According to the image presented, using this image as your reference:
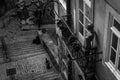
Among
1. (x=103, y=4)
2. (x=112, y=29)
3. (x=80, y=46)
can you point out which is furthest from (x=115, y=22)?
(x=80, y=46)

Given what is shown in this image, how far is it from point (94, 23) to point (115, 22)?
6.03ft

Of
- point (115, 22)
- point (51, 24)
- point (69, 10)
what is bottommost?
point (51, 24)

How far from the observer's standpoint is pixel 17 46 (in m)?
23.9

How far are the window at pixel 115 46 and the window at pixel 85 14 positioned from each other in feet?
5.74

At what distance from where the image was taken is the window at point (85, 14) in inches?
465

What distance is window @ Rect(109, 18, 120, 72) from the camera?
9802 millimetres

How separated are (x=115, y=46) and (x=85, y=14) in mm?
2680

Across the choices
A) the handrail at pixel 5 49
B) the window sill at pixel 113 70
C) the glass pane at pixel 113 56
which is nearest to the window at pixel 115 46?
the glass pane at pixel 113 56

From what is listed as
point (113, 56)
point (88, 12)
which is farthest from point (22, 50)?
point (113, 56)

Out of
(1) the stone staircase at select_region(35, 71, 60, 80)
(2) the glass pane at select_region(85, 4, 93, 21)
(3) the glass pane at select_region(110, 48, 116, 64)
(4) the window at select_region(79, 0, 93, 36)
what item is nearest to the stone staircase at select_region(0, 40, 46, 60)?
(1) the stone staircase at select_region(35, 71, 60, 80)

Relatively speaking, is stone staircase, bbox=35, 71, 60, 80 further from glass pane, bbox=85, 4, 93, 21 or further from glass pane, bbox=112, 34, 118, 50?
glass pane, bbox=112, 34, 118, 50

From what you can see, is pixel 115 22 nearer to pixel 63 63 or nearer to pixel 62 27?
pixel 62 27

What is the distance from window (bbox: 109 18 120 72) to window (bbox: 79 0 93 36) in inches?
68.8

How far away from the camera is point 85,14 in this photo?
1256cm
